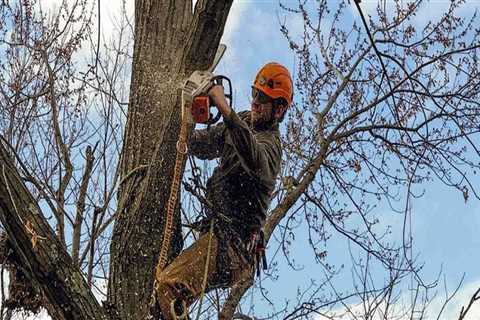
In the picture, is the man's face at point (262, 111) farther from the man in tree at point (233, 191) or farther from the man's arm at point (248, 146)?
the man's arm at point (248, 146)

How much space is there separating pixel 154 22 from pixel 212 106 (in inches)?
26.2

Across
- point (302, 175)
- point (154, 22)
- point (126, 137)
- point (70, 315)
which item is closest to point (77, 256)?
point (126, 137)

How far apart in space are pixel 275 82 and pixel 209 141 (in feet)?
1.48

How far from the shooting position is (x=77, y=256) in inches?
150

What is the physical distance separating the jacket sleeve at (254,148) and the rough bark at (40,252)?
0.85 meters

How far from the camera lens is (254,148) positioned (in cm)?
324

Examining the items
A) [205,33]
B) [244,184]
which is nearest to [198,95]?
[205,33]

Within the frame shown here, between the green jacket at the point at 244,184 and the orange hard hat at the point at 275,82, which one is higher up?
the orange hard hat at the point at 275,82

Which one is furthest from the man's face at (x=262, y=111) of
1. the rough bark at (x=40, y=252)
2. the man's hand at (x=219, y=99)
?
the rough bark at (x=40, y=252)

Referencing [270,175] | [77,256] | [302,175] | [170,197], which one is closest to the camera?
[170,197]

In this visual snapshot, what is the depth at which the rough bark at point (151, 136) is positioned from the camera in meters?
3.22

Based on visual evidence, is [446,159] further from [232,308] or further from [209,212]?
[209,212]

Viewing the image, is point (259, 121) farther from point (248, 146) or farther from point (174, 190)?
point (174, 190)

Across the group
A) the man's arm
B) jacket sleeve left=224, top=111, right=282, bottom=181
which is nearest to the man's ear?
Answer: jacket sleeve left=224, top=111, right=282, bottom=181
